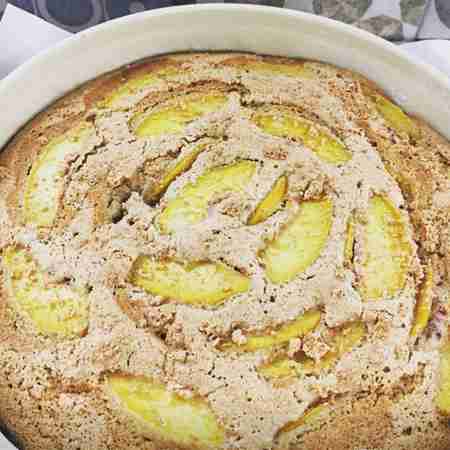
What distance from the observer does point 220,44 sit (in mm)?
1894

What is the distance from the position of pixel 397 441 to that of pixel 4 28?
1.33 metres

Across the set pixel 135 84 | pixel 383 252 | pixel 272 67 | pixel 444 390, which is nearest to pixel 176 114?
pixel 135 84

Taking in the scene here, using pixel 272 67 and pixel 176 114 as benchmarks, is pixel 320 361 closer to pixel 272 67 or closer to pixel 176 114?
pixel 176 114

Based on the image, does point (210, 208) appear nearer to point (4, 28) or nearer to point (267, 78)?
point (267, 78)

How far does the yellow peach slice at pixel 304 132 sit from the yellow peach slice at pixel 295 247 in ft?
0.54

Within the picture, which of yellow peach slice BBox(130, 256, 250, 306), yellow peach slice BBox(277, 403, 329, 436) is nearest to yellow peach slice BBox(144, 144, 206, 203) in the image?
yellow peach slice BBox(130, 256, 250, 306)

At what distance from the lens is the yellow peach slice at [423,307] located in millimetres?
1499

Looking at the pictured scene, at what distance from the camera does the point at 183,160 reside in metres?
1.64

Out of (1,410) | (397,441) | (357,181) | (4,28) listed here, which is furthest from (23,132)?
(397,441)

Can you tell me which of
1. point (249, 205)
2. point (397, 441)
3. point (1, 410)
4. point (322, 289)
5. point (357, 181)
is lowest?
point (1, 410)

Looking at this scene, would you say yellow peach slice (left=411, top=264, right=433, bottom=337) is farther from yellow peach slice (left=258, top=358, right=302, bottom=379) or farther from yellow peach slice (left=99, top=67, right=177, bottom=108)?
yellow peach slice (left=99, top=67, right=177, bottom=108)

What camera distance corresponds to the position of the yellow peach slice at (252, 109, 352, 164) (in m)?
1.66

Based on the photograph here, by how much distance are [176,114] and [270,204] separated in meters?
0.30

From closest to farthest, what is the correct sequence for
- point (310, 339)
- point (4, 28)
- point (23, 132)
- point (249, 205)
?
point (310, 339) → point (249, 205) → point (23, 132) → point (4, 28)
